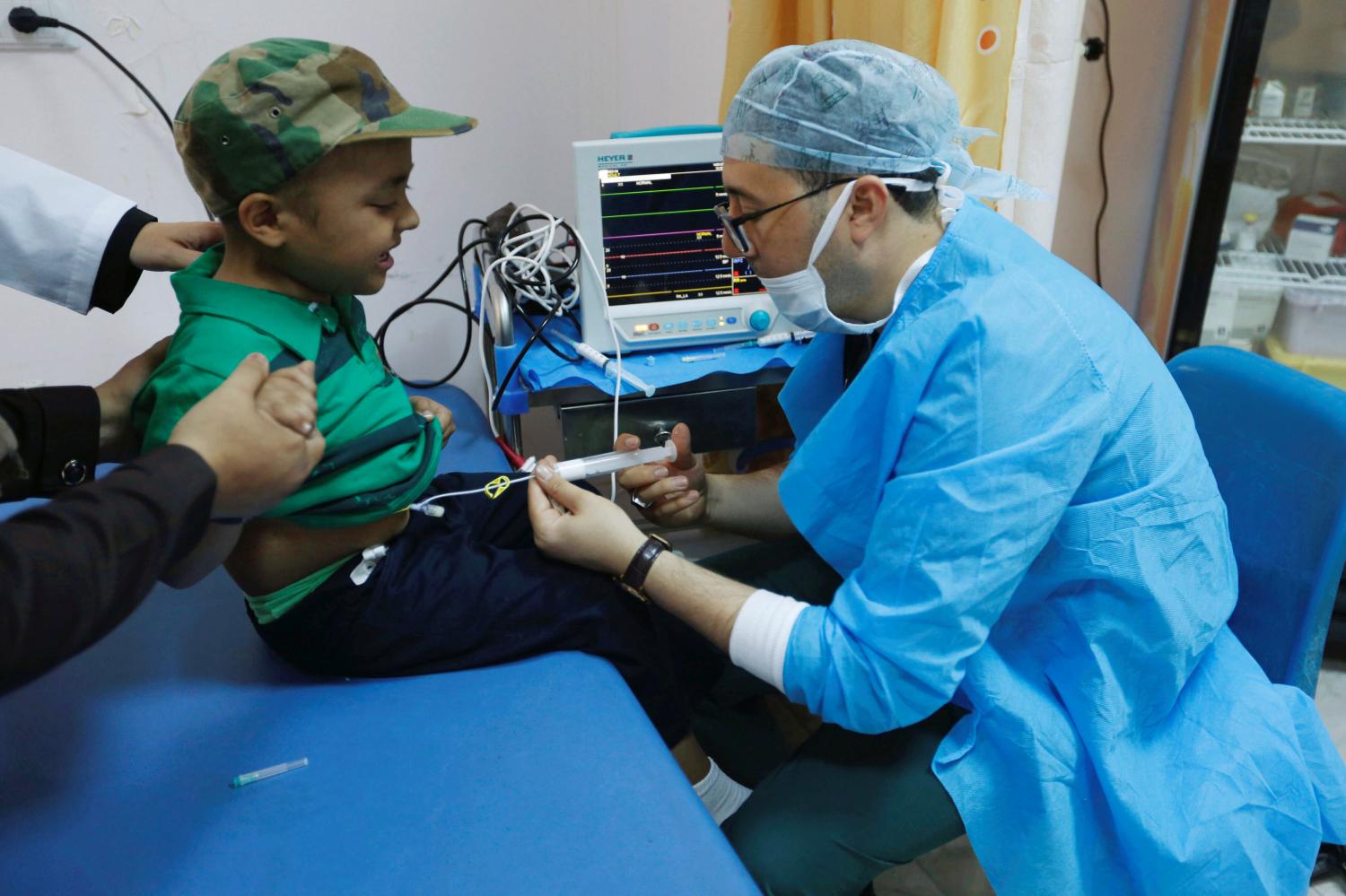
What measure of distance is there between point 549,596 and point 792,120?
631 millimetres

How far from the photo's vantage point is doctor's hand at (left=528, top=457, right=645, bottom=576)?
3.67 ft

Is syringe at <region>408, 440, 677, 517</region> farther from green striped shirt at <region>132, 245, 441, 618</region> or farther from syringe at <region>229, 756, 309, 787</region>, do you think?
syringe at <region>229, 756, 309, 787</region>

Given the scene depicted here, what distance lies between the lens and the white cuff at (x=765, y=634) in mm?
1004

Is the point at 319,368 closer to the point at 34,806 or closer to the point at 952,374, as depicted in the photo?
the point at 34,806

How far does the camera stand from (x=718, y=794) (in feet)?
4.21

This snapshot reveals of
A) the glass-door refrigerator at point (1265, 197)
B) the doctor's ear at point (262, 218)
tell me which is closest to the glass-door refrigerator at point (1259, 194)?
the glass-door refrigerator at point (1265, 197)

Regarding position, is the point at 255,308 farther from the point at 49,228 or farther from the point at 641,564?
the point at 641,564

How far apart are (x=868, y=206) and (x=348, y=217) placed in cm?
58

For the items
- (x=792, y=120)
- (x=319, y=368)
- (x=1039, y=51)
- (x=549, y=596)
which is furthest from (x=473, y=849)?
(x=1039, y=51)

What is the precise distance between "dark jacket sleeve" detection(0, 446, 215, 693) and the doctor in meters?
0.53

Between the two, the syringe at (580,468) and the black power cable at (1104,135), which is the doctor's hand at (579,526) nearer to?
the syringe at (580,468)

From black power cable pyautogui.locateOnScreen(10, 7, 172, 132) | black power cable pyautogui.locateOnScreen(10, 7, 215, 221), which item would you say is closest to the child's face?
black power cable pyautogui.locateOnScreen(10, 7, 215, 221)

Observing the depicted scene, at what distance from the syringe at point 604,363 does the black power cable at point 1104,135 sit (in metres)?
1.41

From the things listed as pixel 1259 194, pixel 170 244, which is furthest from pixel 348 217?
pixel 1259 194
